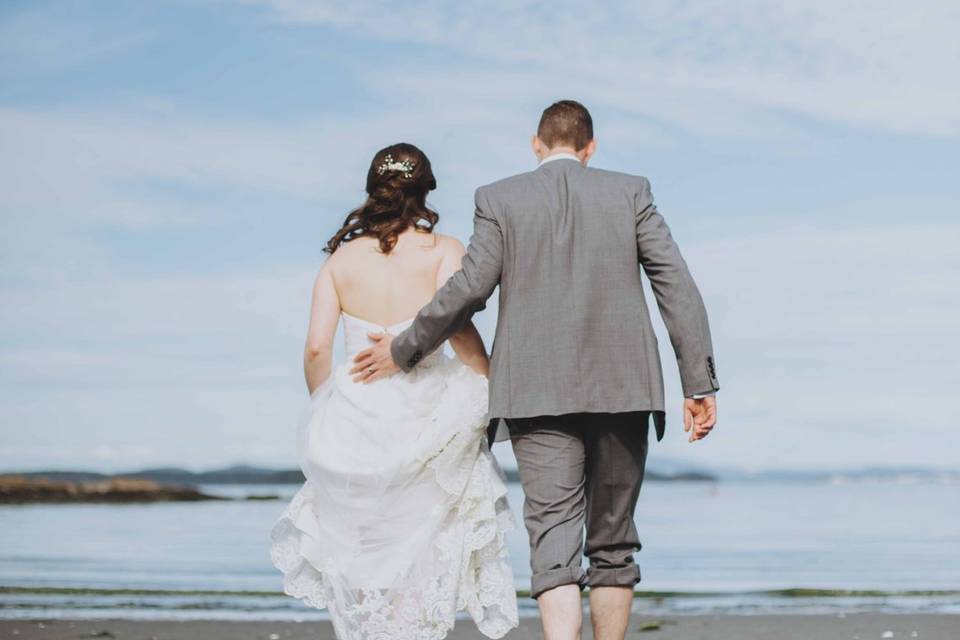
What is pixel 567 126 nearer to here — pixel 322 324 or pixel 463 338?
pixel 463 338

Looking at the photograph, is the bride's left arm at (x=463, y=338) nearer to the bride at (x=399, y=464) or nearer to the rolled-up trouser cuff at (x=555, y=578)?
the bride at (x=399, y=464)

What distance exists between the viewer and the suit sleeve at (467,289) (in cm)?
431

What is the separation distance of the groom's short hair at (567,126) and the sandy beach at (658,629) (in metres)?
3.24

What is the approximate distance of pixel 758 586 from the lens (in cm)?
1040

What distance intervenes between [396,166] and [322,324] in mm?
650

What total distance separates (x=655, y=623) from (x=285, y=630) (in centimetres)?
213

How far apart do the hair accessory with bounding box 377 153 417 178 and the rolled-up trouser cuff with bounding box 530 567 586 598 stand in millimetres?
1543

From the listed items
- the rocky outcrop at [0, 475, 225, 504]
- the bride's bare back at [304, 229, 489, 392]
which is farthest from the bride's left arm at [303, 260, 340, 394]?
the rocky outcrop at [0, 475, 225, 504]

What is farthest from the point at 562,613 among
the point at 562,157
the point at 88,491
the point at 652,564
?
the point at 88,491

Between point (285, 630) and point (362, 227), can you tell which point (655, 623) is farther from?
point (362, 227)

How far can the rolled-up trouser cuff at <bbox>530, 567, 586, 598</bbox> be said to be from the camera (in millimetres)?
4171

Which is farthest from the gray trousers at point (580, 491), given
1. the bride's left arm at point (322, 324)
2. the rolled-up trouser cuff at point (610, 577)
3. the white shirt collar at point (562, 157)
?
the white shirt collar at point (562, 157)

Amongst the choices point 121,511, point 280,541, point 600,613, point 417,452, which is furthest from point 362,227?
point 121,511

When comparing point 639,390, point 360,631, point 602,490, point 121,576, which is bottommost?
point 121,576
